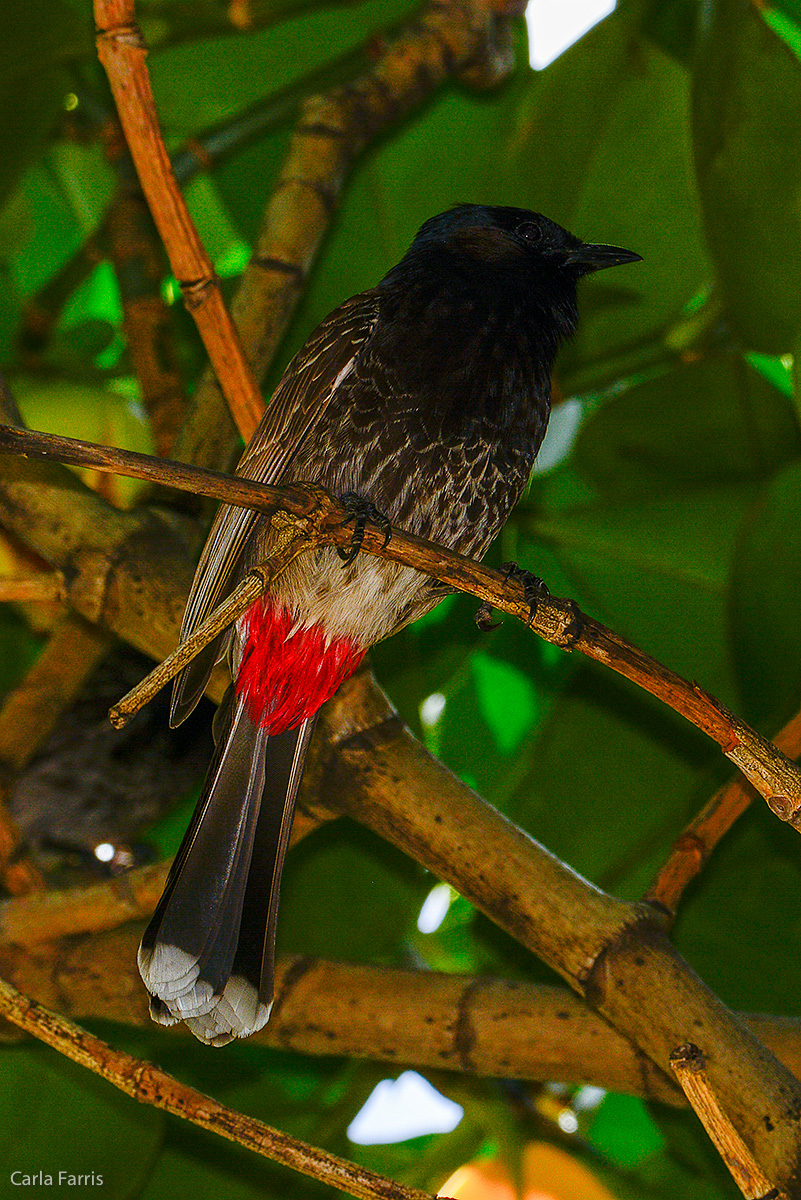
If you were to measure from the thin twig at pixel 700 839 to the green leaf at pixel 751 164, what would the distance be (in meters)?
0.69

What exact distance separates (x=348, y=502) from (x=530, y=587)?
258 millimetres

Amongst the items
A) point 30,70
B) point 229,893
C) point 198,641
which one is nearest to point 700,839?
point 229,893

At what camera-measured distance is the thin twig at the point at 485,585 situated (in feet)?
3.12

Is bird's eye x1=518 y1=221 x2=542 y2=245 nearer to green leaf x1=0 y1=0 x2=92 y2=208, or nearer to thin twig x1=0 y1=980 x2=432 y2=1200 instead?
green leaf x1=0 y1=0 x2=92 y2=208

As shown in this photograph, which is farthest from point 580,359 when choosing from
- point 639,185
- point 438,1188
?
point 438,1188

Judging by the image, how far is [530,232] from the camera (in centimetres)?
189

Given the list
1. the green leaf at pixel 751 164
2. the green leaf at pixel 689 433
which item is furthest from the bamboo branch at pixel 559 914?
the green leaf at pixel 751 164

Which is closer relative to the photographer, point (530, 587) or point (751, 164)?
point (530, 587)

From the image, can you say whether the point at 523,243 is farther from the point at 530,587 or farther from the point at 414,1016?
the point at 414,1016

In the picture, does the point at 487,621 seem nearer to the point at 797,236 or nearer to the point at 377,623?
the point at 377,623

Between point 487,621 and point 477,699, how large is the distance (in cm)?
53

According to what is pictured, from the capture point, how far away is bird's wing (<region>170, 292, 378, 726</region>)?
5.22 ft

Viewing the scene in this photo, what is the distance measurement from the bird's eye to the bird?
6.2 inches

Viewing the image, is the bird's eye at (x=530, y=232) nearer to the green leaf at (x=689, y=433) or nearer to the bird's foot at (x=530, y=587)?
the green leaf at (x=689, y=433)
